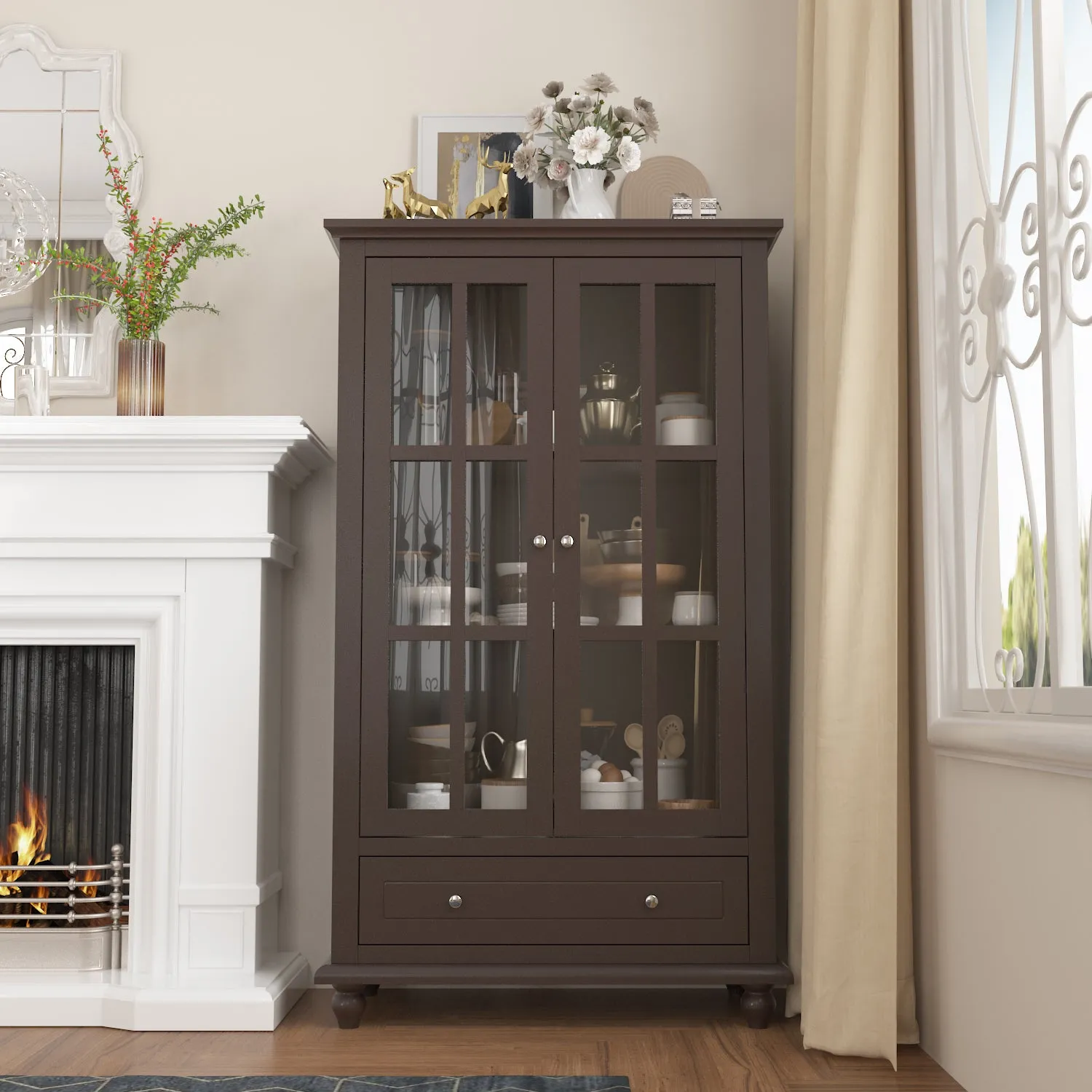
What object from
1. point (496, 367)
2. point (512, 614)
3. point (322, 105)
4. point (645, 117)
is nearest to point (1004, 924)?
point (512, 614)

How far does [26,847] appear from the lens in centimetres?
249

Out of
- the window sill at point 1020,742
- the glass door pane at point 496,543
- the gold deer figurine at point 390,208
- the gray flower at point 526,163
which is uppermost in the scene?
the gray flower at point 526,163

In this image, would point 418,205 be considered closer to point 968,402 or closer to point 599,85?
point 599,85

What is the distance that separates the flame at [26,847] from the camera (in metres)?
2.45

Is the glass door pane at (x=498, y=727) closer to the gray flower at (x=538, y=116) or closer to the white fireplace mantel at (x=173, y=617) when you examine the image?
the white fireplace mantel at (x=173, y=617)

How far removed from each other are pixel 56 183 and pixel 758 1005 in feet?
8.10

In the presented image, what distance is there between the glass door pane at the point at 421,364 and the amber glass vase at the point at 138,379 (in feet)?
1.90

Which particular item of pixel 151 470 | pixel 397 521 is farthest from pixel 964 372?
pixel 151 470

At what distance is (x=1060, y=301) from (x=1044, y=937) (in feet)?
3.01

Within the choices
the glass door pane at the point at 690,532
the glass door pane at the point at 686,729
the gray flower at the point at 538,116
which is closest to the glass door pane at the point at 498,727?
the glass door pane at the point at 686,729

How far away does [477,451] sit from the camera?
234cm

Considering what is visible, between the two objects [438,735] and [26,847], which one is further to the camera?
[26,847]

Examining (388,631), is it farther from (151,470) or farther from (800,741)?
(800,741)

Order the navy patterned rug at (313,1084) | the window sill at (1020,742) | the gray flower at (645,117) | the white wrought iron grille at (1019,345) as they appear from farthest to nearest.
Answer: the gray flower at (645,117) < the navy patterned rug at (313,1084) < the white wrought iron grille at (1019,345) < the window sill at (1020,742)
